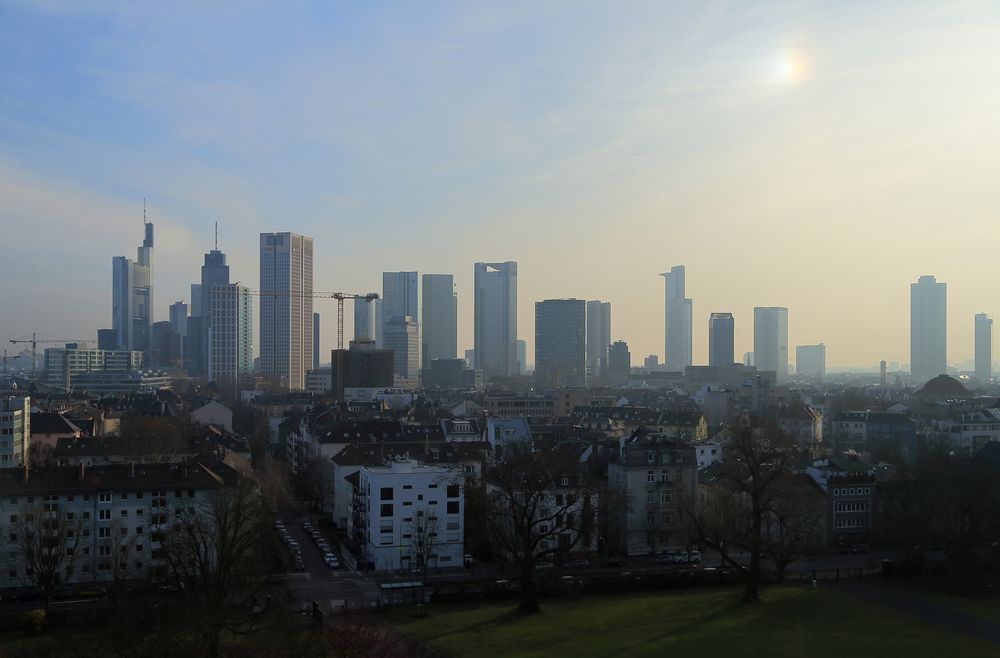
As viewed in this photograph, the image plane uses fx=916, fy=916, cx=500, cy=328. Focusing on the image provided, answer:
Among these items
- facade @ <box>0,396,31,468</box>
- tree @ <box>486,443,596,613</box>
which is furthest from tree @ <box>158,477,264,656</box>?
facade @ <box>0,396,31,468</box>

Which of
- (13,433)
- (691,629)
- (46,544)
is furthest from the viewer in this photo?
(13,433)

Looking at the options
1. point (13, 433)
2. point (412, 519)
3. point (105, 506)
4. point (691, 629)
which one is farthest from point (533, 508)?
point (13, 433)

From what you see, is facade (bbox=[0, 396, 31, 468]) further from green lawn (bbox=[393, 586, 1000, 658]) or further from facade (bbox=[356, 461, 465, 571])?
green lawn (bbox=[393, 586, 1000, 658])

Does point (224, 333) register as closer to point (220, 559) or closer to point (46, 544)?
point (46, 544)

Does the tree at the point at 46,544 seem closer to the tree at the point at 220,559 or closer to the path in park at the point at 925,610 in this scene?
the tree at the point at 220,559

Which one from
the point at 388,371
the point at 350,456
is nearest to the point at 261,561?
the point at 350,456
